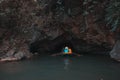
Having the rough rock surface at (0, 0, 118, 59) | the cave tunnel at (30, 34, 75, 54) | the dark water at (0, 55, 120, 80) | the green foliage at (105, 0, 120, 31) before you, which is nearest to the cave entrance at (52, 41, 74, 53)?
the cave tunnel at (30, 34, 75, 54)

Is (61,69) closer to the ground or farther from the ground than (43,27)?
closer to the ground

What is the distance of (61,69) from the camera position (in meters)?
12.8

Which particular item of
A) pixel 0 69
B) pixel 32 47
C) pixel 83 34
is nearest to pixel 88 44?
pixel 83 34

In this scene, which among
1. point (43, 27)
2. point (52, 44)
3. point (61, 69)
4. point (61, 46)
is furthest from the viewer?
point (61, 46)

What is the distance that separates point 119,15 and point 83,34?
4.09m

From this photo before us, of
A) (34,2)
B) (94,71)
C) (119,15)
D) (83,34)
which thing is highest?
(34,2)

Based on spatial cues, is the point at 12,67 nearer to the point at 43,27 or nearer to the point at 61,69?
the point at 61,69

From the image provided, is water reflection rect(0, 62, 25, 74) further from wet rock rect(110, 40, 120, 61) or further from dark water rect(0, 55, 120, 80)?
wet rock rect(110, 40, 120, 61)

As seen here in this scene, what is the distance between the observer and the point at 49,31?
1752 cm

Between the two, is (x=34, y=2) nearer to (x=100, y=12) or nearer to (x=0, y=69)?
(x=100, y=12)

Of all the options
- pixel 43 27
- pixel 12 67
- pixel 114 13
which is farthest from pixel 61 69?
pixel 43 27

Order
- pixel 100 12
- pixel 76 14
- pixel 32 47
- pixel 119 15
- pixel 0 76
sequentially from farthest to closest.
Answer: pixel 32 47, pixel 76 14, pixel 100 12, pixel 119 15, pixel 0 76

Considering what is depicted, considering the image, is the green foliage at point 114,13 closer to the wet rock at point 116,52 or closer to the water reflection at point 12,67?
the wet rock at point 116,52

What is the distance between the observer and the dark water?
1104 centimetres
